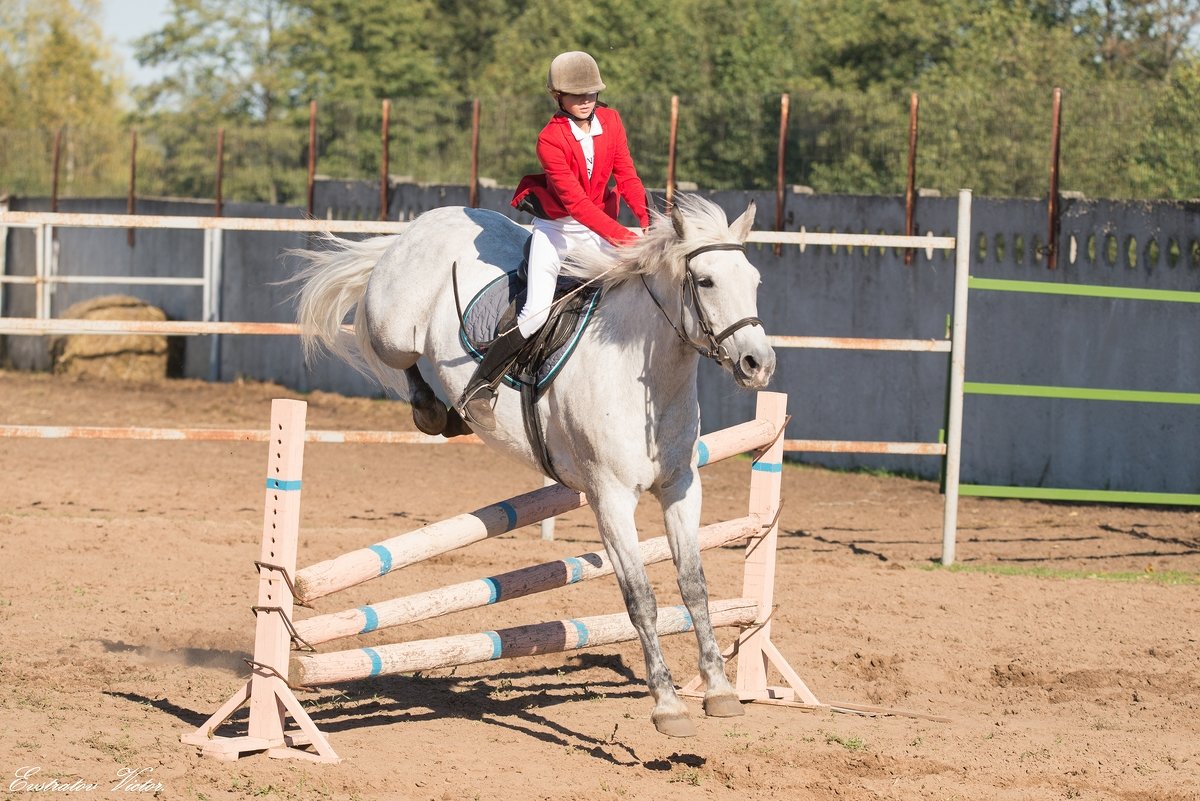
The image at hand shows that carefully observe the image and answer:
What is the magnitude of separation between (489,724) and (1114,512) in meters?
7.26

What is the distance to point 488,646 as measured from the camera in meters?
5.27

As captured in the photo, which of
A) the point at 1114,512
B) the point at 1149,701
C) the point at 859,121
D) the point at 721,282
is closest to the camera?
the point at 721,282

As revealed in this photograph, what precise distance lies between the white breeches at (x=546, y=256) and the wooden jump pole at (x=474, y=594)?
923 mm

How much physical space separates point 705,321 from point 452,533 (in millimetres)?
1269

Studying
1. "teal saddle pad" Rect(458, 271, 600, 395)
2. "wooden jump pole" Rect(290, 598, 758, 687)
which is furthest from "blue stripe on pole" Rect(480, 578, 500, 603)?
"teal saddle pad" Rect(458, 271, 600, 395)

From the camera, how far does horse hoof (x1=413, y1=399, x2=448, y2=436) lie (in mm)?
6016

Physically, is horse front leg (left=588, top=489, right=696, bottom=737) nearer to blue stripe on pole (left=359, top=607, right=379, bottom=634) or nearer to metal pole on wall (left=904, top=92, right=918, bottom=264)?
blue stripe on pole (left=359, top=607, right=379, bottom=634)

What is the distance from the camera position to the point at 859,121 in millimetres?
14547

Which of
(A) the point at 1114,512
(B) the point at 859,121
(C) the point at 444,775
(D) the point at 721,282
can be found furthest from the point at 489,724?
(B) the point at 859,121

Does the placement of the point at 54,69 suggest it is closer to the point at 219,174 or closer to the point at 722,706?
the point at 219,174

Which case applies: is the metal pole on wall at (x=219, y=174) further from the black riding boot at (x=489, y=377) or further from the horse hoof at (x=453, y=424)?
the black riding boot at (x=489, y=377)

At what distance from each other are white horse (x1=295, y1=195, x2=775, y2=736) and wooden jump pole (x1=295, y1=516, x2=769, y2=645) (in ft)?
1.26

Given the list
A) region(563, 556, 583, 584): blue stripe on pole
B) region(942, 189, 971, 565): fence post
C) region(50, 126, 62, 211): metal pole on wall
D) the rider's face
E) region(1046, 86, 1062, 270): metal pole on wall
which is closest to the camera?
the rider's face

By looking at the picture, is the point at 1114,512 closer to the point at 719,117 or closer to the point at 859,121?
the point at 859,121
